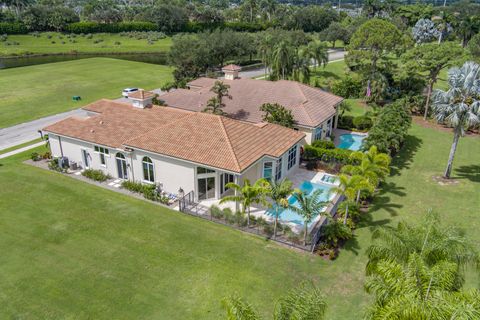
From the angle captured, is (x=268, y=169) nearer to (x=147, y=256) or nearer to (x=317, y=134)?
(x=317, y=134)

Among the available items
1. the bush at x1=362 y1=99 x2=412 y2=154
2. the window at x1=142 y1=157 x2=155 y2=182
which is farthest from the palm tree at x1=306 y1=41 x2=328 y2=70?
the window at x1=142 y1=157 x2=155 y2=182

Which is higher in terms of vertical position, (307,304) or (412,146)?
(307,304)

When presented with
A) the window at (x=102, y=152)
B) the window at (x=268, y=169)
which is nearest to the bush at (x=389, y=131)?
the window at (x=268, y=169)

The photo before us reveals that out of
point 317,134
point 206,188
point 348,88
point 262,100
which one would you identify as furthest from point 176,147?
point 348,88

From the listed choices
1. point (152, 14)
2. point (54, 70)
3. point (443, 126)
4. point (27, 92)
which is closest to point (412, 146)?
point (443, 126)

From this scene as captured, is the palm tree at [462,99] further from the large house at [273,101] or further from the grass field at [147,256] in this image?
the large house at [273,101]

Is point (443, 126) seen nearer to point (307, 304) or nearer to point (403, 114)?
point (403, 114)

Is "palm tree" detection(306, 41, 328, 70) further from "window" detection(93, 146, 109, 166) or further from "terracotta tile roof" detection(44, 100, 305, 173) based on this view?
"window" detection(93, 146, 109, 166)
